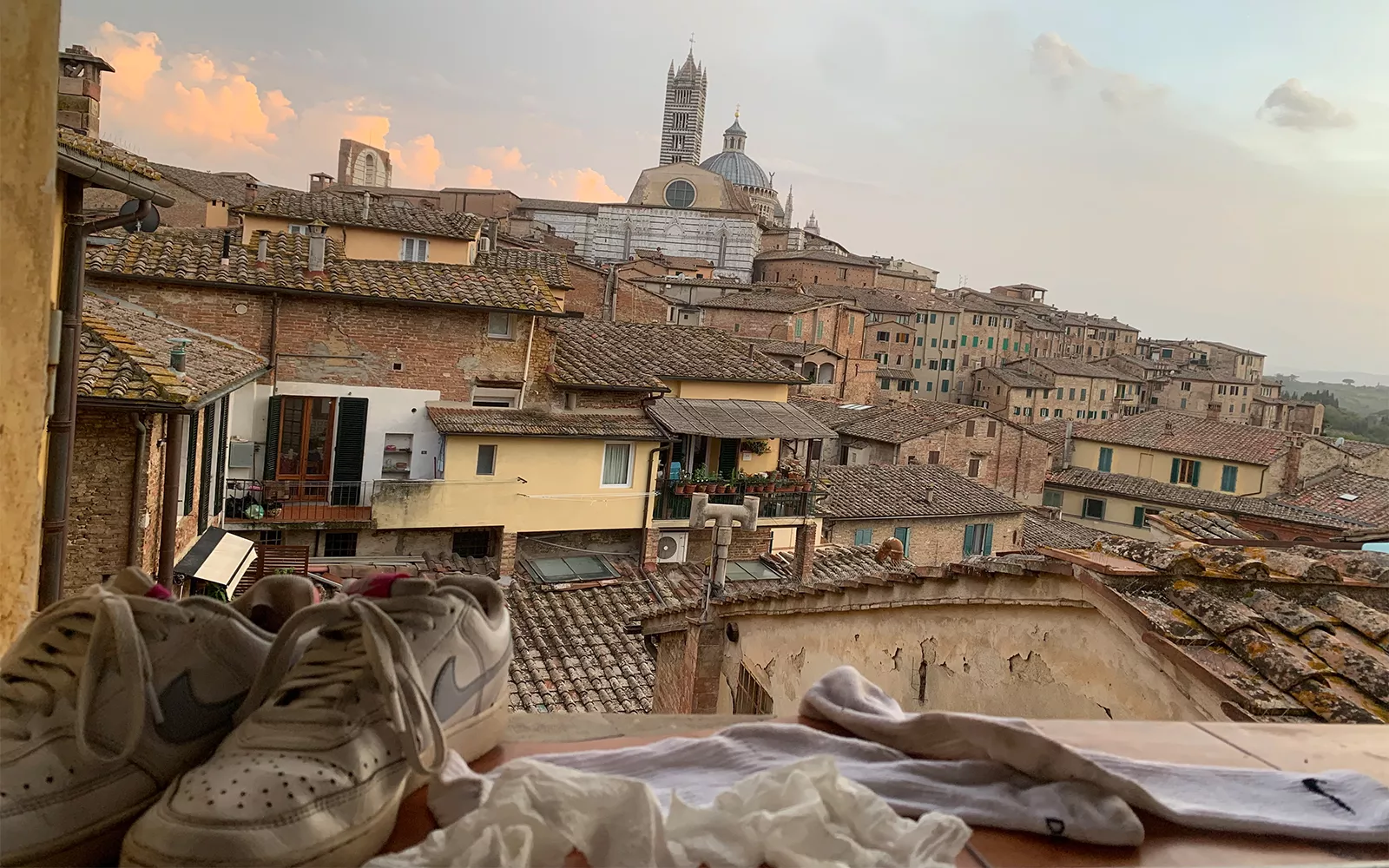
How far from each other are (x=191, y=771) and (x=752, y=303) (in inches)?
1306

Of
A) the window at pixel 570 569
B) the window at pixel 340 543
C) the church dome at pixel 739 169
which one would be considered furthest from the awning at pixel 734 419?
the church dome at pixel 739 169

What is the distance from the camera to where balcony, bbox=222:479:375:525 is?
1238 cm

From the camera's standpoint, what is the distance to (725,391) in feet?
54.6

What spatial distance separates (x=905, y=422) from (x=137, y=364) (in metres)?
20.6

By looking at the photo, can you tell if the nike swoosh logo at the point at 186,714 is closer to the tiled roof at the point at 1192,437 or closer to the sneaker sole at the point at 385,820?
the sneaker sole at the point at 385,820

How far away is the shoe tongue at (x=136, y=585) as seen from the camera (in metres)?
1.43

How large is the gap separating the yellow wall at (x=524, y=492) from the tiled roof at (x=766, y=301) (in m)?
18.8

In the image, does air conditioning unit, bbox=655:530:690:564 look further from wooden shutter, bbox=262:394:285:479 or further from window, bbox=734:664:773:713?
window, bbox=734:664:773:713

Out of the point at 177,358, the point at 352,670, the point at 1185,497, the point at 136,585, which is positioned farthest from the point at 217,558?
the point at 1185,497

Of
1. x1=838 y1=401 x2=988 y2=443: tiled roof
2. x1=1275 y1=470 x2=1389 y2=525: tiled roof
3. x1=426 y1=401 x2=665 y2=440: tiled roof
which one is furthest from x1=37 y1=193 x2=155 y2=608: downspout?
x1=1275 y1=470 x2=1389 y2=525: tiled roof

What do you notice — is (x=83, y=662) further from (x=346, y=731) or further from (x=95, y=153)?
(x=95, y=153)

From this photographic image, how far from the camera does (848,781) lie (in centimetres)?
141

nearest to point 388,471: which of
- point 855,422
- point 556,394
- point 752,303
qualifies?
point 556,394

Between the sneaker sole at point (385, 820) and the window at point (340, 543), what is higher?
the sneaker sole at point (385, 820)
